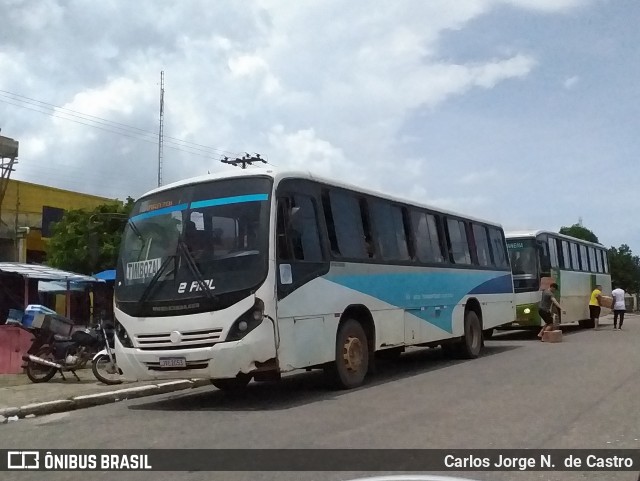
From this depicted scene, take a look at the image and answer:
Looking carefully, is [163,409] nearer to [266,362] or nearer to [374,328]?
[266,362]

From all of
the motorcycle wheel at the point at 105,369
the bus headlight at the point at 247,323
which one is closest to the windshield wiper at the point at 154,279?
the bus headlight at the point at 247,323

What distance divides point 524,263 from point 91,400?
14727mm

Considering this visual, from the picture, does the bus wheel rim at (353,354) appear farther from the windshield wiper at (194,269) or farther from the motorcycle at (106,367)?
the motorcycle at (106,367)

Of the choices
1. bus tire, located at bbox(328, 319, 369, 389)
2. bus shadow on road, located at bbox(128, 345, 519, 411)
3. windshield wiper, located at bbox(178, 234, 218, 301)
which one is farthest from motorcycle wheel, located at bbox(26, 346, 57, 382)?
bus tire, located at bbox(328, 319, 369, 389)

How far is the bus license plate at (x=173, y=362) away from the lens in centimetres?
877

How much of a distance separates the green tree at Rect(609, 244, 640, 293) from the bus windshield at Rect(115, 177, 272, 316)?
60478mm

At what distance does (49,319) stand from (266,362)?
540 cm

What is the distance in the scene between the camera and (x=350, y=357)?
10.5m

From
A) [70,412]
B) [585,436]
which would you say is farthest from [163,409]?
[585,436]

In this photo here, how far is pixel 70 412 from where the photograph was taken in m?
9.67

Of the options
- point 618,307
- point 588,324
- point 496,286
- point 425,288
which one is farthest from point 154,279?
point 588,324

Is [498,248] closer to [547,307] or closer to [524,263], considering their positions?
[547,307]

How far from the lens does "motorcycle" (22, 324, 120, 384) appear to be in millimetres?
12141

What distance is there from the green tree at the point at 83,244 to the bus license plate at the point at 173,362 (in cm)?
1810
